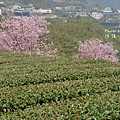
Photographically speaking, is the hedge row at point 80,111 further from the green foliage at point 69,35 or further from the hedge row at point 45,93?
the green foliage at point 69,35

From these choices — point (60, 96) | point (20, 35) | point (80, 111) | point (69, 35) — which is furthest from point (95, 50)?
point (69, 35)

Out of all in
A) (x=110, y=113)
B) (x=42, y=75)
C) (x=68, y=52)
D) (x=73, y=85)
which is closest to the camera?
(x=110, y=113)

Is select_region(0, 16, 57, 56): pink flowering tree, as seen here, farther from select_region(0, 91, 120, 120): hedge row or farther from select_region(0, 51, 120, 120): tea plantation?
select_region(0, 91, 120, 120): hedge row

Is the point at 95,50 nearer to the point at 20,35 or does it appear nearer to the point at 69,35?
the point at 20,35

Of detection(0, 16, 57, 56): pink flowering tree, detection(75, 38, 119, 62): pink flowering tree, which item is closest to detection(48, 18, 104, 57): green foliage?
detection(75, 38, 119, 62): pink flowering tree

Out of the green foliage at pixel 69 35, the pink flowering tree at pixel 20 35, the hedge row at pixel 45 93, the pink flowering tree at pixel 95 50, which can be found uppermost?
the hedge row at pixel 45 93

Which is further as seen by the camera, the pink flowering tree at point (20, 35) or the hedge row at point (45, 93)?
the pink flowering tree at point (20, 35)

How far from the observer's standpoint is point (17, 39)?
3178 cm

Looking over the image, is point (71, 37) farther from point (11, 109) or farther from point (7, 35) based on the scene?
point (11, 109)

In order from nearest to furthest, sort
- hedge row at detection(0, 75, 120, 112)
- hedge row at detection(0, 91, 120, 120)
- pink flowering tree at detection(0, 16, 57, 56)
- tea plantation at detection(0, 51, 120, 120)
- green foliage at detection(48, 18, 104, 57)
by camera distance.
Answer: hedge row at detection(0, 91, 120, 120) → tea plantation at detection(0, 51, 120, 120) → hedge row at detection(0, 75, 120, 112) → pink flowering tree at detection(0, 16, 57, 56) → green foliage at detection(48, 18, 104, 57)

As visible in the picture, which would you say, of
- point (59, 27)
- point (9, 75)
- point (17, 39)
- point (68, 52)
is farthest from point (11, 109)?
point (59, 27)

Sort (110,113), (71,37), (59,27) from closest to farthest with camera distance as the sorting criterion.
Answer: (110,113)
(71,37)
(59,27)

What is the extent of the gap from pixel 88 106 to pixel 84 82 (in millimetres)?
3646

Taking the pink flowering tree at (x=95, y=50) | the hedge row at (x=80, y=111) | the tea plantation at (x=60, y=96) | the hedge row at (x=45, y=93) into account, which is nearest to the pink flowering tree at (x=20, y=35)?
the pink flowering tree at (x=95, y=50)
